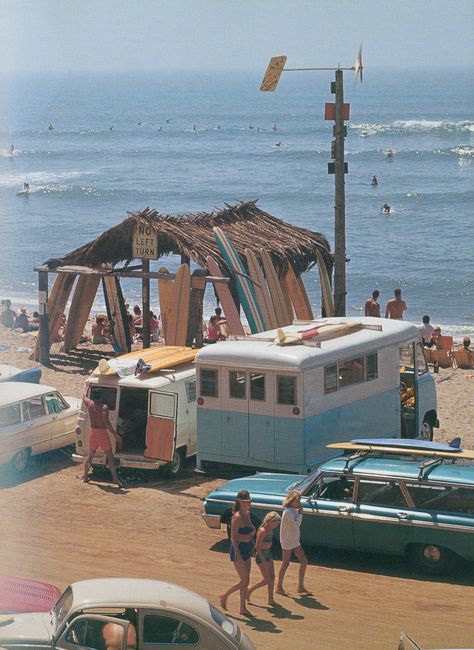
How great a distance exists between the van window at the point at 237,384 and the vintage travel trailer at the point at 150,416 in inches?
29.5

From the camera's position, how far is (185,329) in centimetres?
2027

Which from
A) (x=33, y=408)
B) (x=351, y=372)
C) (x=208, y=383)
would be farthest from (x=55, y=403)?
(x=351, y=372)

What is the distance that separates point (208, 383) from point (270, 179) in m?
71.2

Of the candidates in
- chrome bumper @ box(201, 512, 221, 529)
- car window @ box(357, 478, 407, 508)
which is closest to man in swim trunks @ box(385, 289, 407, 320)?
chrome bumper @ box(201, 512, 221, 529)

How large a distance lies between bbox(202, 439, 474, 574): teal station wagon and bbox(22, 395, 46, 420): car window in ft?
12.4

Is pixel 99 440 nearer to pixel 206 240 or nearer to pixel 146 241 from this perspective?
pixel 146 241

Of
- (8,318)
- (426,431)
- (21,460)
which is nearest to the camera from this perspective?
(21,460)

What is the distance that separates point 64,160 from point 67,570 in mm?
92492

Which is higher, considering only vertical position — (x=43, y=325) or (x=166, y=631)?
(x=43, y=325)

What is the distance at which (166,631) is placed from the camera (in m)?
7.92

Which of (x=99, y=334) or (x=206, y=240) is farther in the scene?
(x=99, y=334)

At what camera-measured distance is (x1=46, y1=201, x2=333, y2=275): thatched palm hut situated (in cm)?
2058

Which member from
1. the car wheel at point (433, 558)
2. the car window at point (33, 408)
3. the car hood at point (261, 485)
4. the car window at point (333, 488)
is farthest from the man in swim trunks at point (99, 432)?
the car wheel at point (433, 558)

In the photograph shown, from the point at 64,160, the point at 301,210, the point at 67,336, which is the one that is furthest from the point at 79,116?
the point at 67,336
